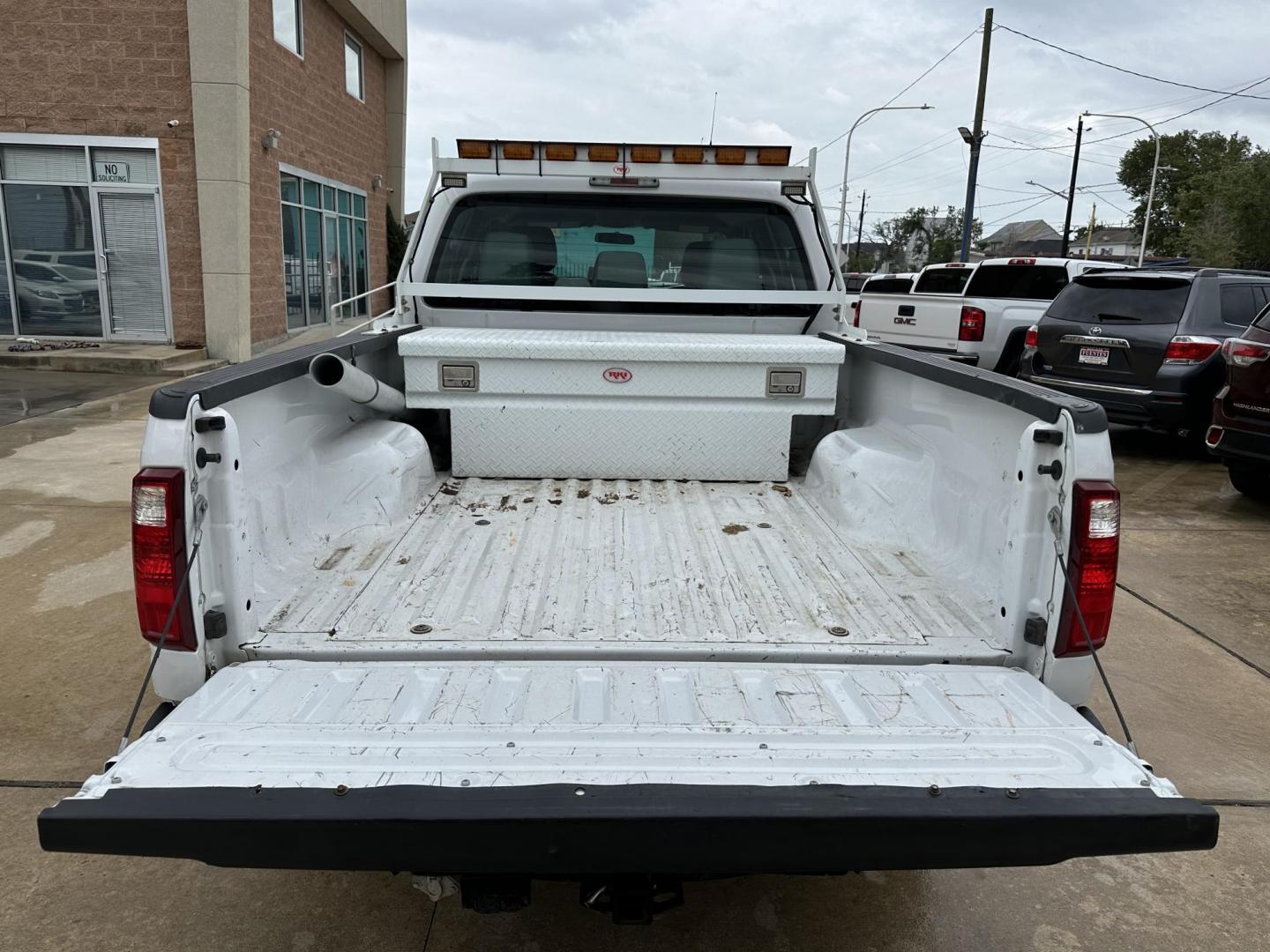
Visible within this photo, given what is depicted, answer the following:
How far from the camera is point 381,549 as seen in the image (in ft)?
10.3

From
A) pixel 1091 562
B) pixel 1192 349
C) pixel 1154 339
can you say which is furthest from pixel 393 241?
pixel 1091 562

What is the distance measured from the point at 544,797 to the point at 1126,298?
8.89 metres

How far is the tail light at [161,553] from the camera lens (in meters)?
2.14

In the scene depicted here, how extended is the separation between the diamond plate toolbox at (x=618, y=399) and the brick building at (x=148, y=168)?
11.7m

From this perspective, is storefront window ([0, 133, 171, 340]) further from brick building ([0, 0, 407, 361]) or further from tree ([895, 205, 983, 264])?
tree ([895, 205, 983, 264])

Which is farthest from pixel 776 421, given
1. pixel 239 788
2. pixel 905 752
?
pixel 239 788

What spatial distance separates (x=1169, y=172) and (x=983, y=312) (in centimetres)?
6813

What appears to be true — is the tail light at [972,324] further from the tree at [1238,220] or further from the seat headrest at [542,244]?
the tree at [1238,220]

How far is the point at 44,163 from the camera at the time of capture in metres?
13.8

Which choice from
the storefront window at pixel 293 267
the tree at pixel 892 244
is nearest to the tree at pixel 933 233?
the tree at pixel 892 244

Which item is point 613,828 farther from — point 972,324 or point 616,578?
point 972,324

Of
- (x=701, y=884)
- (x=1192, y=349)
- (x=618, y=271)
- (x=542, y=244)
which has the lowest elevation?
(x=701, y=884)

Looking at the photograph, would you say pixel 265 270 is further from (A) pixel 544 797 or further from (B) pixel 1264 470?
(A) pixel 544 797

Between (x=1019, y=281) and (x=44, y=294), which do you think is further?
(x=44, y=294)
